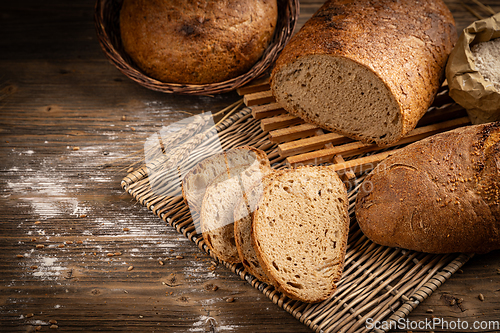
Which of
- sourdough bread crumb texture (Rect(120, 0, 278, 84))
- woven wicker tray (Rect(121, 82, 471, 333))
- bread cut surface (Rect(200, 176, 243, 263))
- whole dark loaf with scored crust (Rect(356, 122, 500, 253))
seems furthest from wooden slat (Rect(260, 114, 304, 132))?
whole dark loaf with scored crust (Rect(356, 122, 500, 253))

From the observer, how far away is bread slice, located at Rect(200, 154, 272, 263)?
6.81ft

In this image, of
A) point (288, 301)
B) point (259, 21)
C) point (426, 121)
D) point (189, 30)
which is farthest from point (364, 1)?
point (288, 301)

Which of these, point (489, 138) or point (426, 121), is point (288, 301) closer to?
point (489, 138)

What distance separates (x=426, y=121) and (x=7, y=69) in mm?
3234

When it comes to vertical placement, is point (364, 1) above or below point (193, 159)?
above

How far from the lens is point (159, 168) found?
252 centimetres

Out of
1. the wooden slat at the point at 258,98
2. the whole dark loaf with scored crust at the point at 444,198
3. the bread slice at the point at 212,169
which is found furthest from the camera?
the wooden slat at the point at 258,98

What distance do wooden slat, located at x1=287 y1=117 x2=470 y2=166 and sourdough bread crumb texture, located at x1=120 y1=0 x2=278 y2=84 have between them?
2.67 feet

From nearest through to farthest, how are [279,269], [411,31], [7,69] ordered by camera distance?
1. [279,269]
2. [411,31]
3. [7,69]

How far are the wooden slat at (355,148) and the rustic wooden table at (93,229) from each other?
2.69ft

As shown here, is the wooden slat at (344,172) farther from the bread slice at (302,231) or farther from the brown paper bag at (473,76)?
the brown paper bag at (473,76)

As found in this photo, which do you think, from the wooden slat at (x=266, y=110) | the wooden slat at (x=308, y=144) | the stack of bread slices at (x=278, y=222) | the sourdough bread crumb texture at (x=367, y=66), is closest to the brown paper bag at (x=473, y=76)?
the sourdough bread crumb texture at (x=367, y=66)

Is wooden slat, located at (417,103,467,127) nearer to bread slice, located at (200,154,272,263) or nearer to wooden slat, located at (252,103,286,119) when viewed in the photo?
wooden slat, located at (252,103,286,119)

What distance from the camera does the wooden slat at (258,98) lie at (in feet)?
9.11
